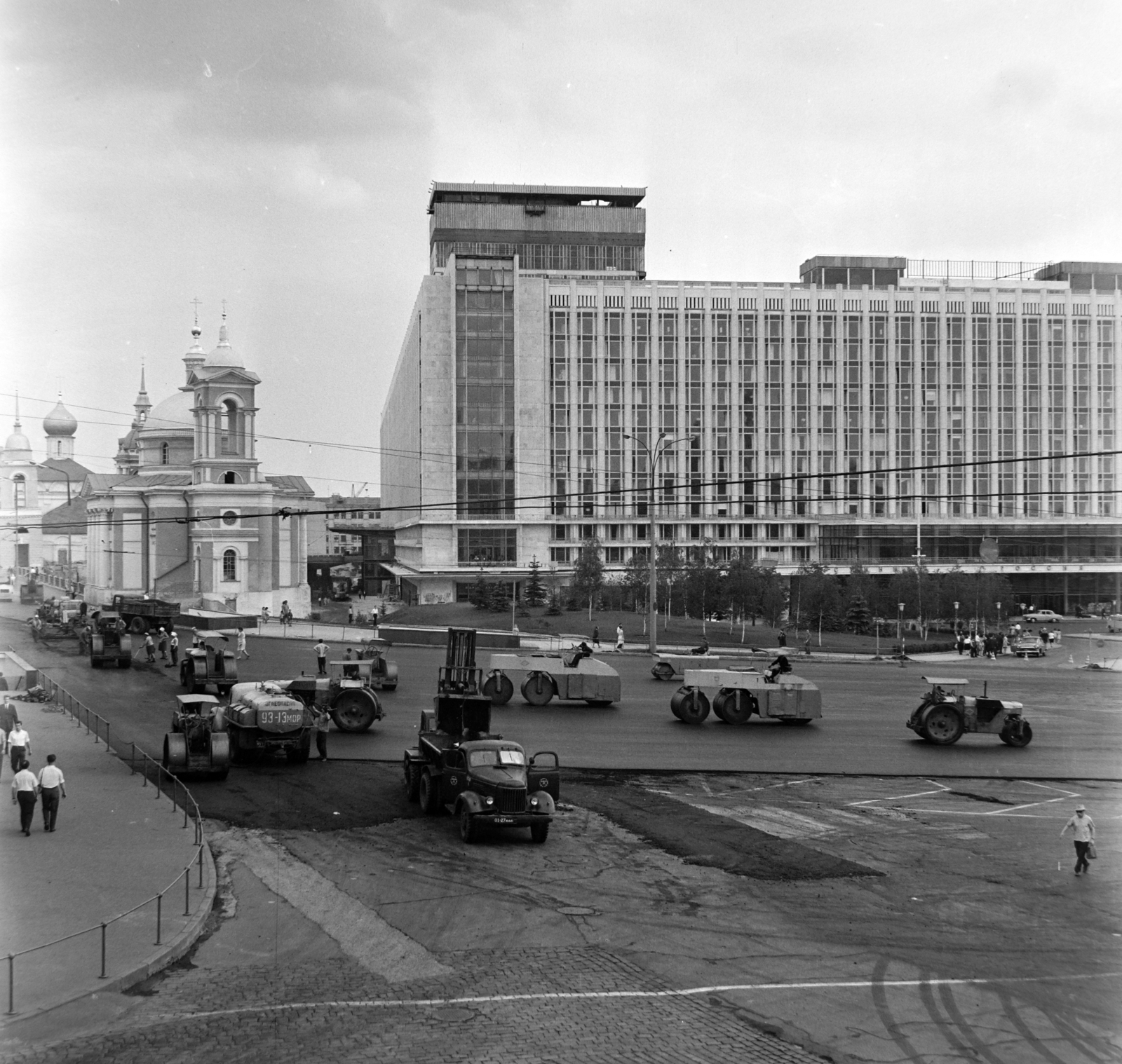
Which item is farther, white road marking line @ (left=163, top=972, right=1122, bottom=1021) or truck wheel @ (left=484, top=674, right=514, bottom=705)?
truck wheel @ (left=484, top=674, right=514, bottom=705)

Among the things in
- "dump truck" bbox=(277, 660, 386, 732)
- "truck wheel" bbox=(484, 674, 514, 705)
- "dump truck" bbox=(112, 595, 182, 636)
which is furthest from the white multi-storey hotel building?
"dump truck" bbox=(277, 660, 386, 732)

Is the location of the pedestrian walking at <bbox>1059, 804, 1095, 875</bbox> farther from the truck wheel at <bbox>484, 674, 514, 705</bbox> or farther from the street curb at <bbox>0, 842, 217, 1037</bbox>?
the truck wheel at <bbox>484, 674, 514, 705</bbox>

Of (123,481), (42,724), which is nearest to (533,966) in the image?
(42,724)

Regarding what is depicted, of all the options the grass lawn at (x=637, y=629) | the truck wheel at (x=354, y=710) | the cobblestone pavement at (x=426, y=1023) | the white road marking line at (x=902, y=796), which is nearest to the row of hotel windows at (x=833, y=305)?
the grass lawn at (x=637, y=629)

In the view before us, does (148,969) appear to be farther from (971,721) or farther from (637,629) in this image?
(637,629)

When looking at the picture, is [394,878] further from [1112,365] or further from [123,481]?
[1112,365]

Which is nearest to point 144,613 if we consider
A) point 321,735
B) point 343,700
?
point 343,700
